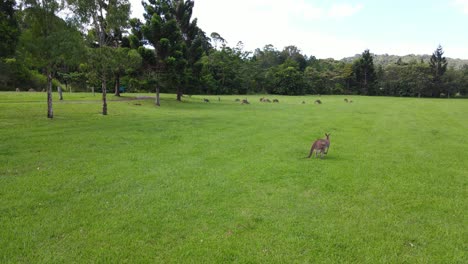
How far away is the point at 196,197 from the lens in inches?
287

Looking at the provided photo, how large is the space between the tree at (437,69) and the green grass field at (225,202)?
8011 cm

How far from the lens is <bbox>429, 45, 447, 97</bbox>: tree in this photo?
8012cm

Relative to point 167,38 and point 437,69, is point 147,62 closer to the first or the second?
point 167,38

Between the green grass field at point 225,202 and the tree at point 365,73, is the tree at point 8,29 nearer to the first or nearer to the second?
the green grass field at point 225,202

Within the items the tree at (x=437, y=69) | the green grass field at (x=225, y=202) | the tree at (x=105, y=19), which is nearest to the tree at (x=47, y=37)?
the tree at (x=105, y=19)

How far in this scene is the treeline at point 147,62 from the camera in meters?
18.4

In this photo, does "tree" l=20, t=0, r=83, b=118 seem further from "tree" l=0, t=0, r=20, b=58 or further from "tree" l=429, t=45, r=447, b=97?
"tree" l=429, t=45, r=447, b=97

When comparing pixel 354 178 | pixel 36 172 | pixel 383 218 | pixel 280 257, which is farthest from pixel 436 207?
pixel 36 172

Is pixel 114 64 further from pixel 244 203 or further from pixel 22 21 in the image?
pixel 244 203

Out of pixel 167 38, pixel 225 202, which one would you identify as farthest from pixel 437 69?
pixel 225 202

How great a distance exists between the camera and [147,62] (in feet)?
111

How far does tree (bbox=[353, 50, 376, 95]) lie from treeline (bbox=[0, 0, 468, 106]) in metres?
0.28

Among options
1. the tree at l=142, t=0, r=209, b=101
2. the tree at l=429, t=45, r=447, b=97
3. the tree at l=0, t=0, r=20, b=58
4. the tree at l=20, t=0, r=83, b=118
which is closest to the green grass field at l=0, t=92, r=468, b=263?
the tree at l=20, t=0, r=83, b=118

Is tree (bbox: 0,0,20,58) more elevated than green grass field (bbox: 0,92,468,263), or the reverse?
tree (bbox: 0,0,20,58)
